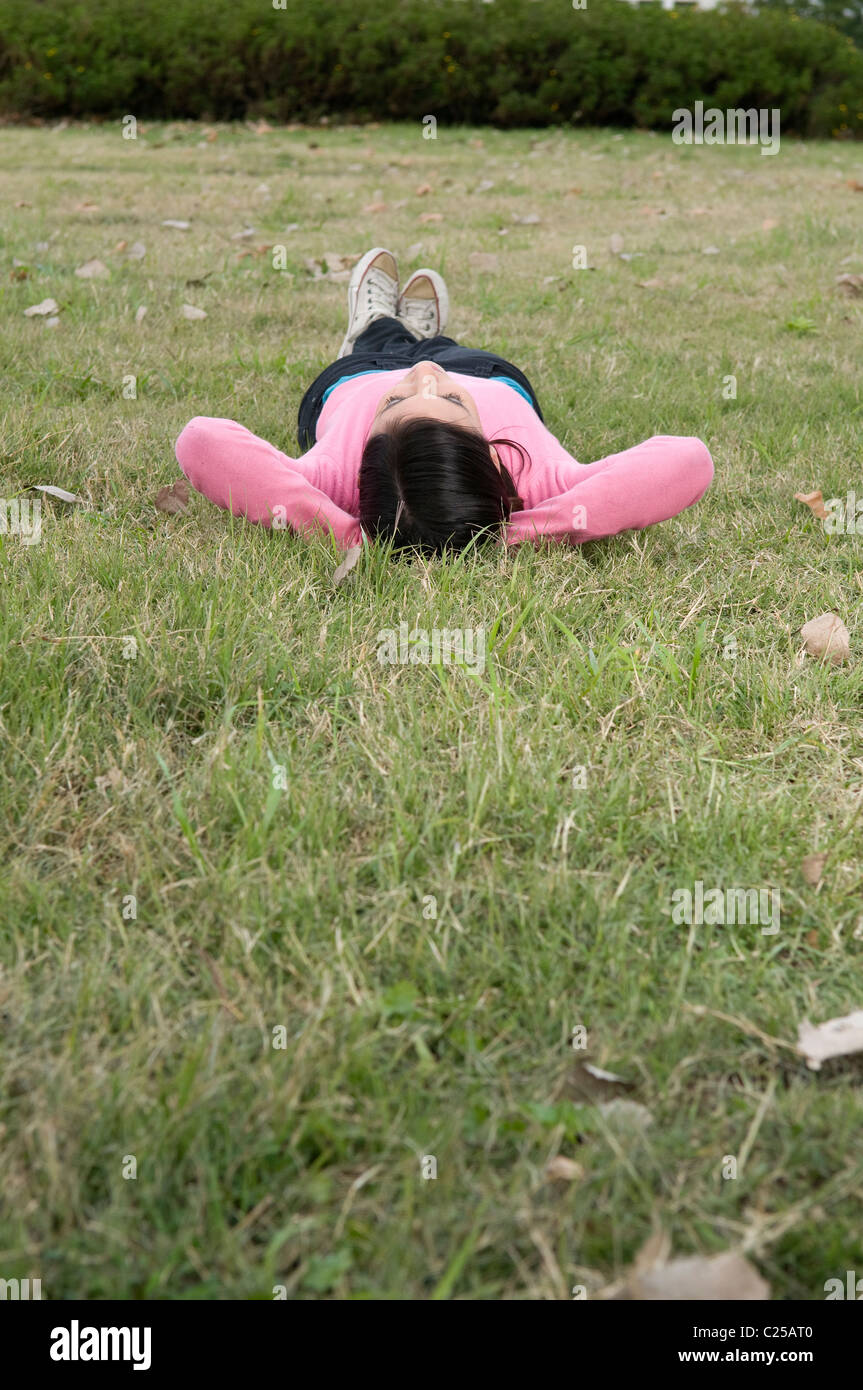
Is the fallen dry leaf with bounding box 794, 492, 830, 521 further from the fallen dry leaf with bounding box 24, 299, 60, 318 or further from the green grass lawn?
the fallen dry leaf with bounding box 24, 299, 60, 318

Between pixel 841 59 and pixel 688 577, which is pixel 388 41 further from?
pixel 688 577

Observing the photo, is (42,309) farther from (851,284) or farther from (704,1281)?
(704,1281)

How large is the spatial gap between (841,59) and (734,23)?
4.64 feet

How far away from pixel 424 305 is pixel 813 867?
307 centimetres

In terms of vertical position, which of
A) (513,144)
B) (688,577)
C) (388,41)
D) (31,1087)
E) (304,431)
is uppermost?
(388,41)

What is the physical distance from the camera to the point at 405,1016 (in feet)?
3.90

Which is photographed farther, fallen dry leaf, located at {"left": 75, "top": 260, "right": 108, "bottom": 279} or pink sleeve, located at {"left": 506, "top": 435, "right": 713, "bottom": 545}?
fallen dry leaf, located at {"left": 75, "top": 260, "right": 108, "bottom": 279}

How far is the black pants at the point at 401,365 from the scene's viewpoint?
9.48 feet

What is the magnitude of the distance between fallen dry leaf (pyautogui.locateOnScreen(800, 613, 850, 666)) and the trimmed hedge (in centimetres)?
1139

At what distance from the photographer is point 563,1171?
3.37ft

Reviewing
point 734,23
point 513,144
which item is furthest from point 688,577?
point 734,23

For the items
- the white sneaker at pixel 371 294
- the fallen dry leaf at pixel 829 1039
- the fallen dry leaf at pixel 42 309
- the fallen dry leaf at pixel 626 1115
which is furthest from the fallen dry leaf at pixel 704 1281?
the fallen dry leaf at pixel 42 309

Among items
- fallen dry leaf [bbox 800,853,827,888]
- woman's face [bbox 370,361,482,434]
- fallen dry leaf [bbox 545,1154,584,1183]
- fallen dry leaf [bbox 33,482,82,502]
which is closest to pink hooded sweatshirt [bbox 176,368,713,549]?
woman's face [bbox 370,361,482,434]

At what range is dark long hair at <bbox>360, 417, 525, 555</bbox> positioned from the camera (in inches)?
86.0
